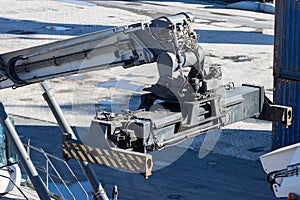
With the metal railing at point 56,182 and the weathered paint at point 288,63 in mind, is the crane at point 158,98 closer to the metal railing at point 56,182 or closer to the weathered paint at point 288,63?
the metal railing at point 56,182

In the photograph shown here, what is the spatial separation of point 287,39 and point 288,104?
1.82 m

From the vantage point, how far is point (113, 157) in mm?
10750

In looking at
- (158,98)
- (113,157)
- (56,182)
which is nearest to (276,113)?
(158,98)

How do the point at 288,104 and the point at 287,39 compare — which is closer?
the point at 287,39

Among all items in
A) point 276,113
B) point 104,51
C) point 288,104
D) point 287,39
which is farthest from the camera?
point 288,104

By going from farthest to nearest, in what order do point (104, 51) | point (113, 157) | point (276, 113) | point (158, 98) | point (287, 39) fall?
point (287, 39), point (276, 113), point (104, 51), point (158, 98), point (113, 157)

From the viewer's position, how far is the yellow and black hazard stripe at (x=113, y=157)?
10.5m

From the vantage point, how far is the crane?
10875 mm

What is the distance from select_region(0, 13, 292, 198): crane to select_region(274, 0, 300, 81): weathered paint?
8987 millimetres

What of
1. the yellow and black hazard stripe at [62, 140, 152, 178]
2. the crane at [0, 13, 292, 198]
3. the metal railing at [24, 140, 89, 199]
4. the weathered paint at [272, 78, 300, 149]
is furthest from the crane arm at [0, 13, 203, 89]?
the weathered paint at [272, 78, 300, 149]

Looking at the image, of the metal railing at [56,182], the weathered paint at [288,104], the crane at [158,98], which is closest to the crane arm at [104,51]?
the crane at [158,98]

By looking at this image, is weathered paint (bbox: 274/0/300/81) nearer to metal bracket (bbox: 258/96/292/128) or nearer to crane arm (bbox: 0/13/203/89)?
metal bracket (bbox: 258/96/292/128)

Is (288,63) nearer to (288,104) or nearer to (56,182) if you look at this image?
(288,104)

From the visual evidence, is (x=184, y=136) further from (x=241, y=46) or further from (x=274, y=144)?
(x=241, y=46)
